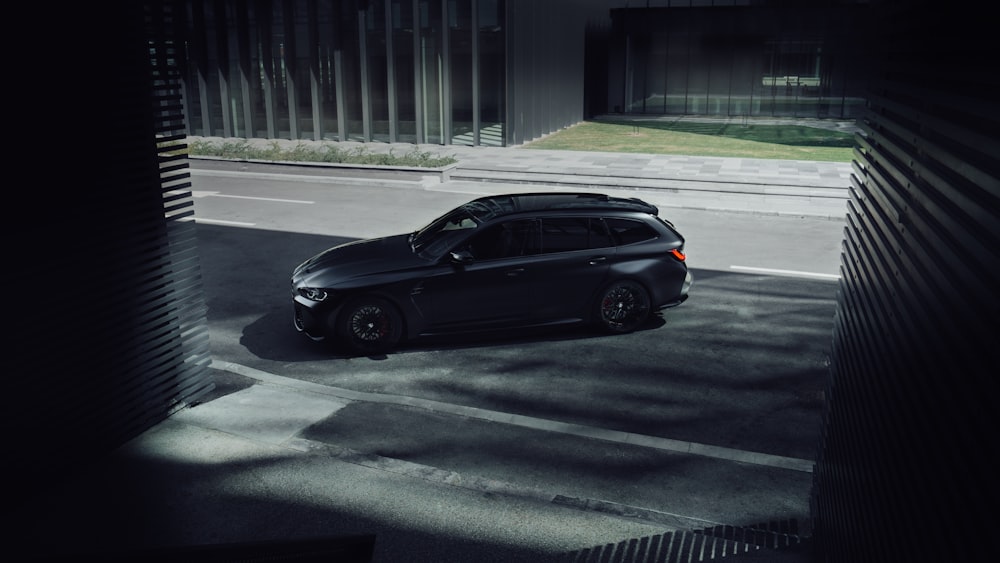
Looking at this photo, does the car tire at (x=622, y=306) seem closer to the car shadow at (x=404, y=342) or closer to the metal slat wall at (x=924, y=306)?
the car shadow at (x=404, y=342)

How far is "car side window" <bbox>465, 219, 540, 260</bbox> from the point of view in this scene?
9.88m

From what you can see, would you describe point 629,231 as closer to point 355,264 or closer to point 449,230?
point 449,230

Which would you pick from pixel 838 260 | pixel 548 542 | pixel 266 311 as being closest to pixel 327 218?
pixel 266 311

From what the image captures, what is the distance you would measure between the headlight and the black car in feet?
0.05

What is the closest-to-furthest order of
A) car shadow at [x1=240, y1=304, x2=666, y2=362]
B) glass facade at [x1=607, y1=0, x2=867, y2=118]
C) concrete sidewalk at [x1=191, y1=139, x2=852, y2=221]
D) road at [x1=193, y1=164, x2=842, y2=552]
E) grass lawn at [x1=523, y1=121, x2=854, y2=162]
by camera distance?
road at [x1=193, y1=164, x2=842, y2=552], car shadow at [x1=240, y1=304, x2=666, y2=362], concrete sidewalk at [x1=191, y1=139, x2=852, y2=221], grass lawn at [x1=523, y1=121, x2=854, y2=162], glass facade at [x1=607, y1=0, x2=867, y2=118]

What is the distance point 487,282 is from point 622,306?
185 cm

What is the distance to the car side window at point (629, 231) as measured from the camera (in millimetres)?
10258

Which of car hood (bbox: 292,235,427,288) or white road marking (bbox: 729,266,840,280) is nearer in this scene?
car hood (bbox: 292,235,427,288)

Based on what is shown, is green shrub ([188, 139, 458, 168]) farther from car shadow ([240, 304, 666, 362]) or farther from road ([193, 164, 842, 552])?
car shadow ([240, 304, 666, 362])

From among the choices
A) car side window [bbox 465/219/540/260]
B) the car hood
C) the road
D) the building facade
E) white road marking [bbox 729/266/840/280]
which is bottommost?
the road

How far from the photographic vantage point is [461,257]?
31.7ft

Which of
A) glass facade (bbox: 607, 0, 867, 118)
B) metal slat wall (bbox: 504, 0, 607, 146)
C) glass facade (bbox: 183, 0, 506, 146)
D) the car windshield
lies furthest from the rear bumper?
glass facade (bbox: 607, 0, 867, 118)

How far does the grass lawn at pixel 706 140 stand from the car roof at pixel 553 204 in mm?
16741

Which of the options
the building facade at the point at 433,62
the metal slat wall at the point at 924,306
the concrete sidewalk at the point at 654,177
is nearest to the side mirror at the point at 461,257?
the metal slat wall at the point at 924,306
